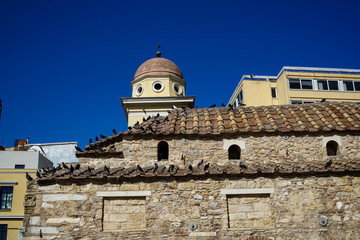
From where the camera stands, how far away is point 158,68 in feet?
83.5

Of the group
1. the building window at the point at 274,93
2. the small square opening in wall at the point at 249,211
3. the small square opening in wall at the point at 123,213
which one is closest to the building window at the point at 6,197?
the small square opening in wall at the point at 123,213

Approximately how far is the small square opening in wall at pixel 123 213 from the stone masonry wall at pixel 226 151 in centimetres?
153

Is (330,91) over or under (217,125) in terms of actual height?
over

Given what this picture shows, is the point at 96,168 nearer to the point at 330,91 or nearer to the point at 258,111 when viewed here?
the point at 258,111

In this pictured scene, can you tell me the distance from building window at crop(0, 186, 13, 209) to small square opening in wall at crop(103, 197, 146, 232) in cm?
1517

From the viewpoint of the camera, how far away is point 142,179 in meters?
10.6

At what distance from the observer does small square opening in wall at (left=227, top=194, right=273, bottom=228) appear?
10.4m

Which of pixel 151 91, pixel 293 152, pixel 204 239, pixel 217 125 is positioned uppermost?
pixel 151 91

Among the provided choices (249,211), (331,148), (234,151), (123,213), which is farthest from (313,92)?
(123,213)

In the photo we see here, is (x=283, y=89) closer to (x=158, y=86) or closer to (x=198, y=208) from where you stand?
(x=158, y=86)

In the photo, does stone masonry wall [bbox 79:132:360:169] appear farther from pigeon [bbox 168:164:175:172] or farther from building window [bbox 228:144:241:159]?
pigeon [bbox 168:164:175:172]

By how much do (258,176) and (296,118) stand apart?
10.8 ft

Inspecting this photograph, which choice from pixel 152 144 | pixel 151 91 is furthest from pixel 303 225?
pixel 151 91

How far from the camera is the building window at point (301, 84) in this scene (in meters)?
26.7
